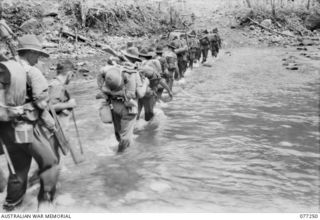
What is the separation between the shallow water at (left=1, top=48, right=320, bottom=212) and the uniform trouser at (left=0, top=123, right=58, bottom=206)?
2.09ft

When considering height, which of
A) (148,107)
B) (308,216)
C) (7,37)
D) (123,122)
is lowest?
(308,216)

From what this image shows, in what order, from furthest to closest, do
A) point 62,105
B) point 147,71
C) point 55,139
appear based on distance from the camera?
point 147,71
point 62,105
point 55,139

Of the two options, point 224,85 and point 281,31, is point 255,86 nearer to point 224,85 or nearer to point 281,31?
point 224,85

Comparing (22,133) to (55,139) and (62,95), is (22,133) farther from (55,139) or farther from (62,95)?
(62,95)

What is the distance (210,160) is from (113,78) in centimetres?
210

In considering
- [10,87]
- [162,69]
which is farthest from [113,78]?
[162,69]

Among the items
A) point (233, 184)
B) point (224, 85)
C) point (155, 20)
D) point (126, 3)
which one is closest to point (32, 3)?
point (126, 3)

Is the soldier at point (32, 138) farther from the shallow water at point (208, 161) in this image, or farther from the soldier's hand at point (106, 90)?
the soldier's hand at point (106, 90)

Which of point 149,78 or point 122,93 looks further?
point 149,78

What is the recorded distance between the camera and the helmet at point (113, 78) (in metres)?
5.71

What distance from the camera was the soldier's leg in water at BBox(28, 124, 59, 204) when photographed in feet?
13.3

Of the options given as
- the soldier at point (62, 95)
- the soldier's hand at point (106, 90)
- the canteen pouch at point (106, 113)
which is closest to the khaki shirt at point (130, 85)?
the soldier's hand at point (106, 90)

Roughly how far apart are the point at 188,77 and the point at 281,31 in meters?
23.0

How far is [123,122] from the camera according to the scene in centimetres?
614
